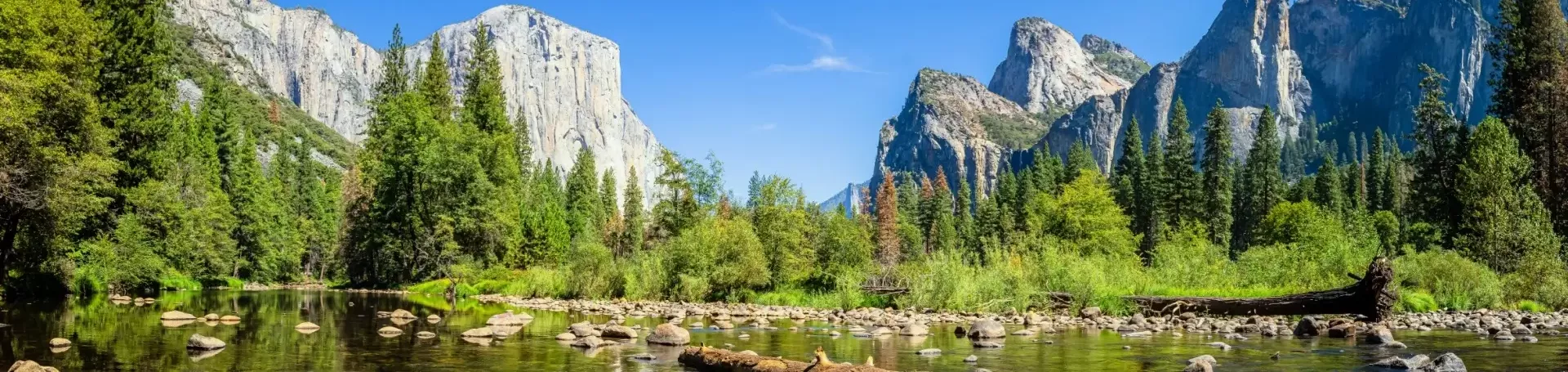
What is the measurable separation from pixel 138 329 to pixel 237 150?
176ft

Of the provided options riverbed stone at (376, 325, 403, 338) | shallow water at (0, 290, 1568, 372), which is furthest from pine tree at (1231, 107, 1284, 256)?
riverbed stone at (376, 325, 403, 338)

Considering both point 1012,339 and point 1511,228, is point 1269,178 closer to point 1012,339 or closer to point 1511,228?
point 1511,228

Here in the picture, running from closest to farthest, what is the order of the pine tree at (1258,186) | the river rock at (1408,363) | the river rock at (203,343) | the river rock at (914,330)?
1. the river rock at (1408,363)
2. the river rock at (203,343)
3. the river rock at (914,330)
4. the pine tree at (1258,186)

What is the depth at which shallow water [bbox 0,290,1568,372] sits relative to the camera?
501 inches

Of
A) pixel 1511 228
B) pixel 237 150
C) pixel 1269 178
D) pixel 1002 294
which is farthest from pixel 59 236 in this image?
pixel 1269 178

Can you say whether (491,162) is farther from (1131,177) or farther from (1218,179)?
(1131,177)

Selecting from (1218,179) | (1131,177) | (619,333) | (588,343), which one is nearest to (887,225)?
(1131,177)

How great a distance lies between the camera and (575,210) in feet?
275

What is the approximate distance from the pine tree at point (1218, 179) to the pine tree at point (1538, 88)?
30.6 meters

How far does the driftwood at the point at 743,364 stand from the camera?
32.2 feet

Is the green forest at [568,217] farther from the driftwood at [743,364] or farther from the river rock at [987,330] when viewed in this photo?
the driftwood at [743,364]

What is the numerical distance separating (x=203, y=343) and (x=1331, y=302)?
881 inches

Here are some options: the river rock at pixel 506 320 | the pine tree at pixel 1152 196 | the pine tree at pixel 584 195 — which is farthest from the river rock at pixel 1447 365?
the pine tree at pixel 584 195

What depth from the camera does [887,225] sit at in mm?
101688
